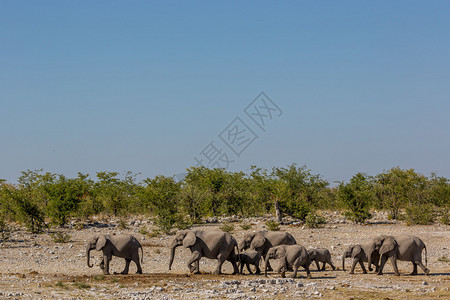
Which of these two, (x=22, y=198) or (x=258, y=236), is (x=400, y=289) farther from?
(x=22, y=198)

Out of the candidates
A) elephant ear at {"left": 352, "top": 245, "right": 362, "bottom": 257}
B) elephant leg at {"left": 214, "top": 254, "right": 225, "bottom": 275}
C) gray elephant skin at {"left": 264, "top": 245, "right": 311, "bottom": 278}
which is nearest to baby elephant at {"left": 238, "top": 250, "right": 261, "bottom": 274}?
elephant leg at {"left": 214, "top": 254, "right": 225, "bottom": 275}

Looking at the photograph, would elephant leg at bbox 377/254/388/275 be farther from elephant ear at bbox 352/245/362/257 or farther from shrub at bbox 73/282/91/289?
shrub at bbox 73/282/91/289

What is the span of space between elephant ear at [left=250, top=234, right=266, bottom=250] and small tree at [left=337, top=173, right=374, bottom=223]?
1893cm

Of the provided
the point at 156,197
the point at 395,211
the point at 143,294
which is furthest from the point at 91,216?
the point at 143,294

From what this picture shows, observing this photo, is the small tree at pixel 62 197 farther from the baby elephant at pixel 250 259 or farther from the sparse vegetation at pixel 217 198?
the baby elephant at pixel 250 259

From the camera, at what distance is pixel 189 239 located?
17.4 metres

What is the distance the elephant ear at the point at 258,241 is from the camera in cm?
1880

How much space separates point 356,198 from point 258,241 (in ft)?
63.5

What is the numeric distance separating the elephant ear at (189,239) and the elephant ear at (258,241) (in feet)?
8.82

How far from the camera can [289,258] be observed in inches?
651

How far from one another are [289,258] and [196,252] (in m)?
3.22

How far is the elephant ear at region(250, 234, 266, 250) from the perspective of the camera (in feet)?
61.7

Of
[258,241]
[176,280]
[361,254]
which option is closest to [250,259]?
[258,241]

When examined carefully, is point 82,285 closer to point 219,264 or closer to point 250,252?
point 219,264
